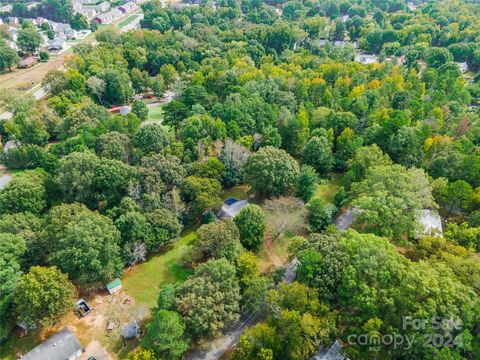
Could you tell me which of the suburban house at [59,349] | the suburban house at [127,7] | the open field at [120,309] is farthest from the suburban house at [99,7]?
the suburban house at [59,349]

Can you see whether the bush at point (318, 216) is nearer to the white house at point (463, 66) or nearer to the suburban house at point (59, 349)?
the suburban house at point (59, 349)

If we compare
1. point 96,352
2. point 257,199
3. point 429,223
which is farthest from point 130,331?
point 429,223

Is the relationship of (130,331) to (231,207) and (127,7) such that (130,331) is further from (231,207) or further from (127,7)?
(127,7)

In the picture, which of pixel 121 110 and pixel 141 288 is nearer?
pixel 141 288

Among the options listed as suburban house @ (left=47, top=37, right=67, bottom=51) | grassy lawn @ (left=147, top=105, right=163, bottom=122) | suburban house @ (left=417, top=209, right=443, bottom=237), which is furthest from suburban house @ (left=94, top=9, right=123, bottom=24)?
suburban house @ (left=417, top=209, right=443, bottom=237)

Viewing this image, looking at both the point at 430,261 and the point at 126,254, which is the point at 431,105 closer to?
the point at 430,261

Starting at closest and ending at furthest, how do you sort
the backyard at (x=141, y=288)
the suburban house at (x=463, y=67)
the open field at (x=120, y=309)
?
the open field at (x=120, y=309) → the backyard at (x=141, y=288) → the suburban house at (x=463, y=67)
